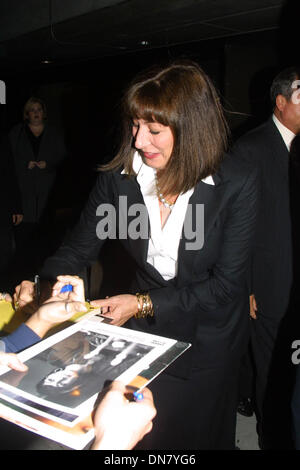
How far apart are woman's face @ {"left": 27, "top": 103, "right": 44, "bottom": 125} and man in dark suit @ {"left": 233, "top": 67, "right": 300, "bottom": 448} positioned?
2.49 m

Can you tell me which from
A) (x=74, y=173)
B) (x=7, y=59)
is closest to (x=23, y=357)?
(x=74, y=173)

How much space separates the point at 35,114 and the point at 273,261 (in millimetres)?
2884

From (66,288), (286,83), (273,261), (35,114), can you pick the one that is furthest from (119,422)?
(35,114)

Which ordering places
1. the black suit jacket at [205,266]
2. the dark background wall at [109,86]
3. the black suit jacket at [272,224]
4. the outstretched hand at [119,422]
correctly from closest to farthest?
1. the outstretched hand at [119,422]
2. the black suit jacket at [205,266]
3. the black suit jacket at [272,224]
4. the dark background wall at [109,86]

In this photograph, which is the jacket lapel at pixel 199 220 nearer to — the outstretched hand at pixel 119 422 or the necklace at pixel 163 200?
the necklace at pixel 163 200

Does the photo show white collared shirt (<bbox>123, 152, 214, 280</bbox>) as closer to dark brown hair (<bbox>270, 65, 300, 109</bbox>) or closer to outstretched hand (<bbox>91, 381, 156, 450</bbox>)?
outstretched hand (<bbox>91, 381, 156, 450</bbox>)

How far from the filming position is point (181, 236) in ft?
5.06

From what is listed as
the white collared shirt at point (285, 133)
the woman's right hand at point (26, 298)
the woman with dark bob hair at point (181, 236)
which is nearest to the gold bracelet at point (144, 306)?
the woman with dark bob hair at point (181, 236)

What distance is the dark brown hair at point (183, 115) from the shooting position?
4.66 feet

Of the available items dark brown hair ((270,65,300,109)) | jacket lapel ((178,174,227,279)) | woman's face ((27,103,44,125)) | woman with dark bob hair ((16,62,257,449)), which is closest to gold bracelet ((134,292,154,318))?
woman with dark bob hair ((16,62,257,449))

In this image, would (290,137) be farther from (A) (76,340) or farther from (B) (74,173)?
(B) (74,173)

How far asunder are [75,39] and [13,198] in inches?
73.3

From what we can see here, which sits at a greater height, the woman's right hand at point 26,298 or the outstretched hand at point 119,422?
the woman's right hand at point 26,298

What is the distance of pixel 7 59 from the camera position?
6.04 metres
